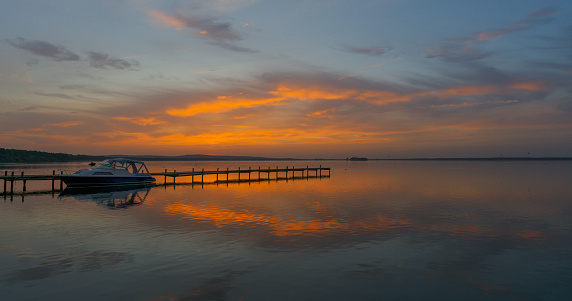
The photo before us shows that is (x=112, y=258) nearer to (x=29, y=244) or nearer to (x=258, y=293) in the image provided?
(x=29, y=244)

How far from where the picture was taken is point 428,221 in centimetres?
2070

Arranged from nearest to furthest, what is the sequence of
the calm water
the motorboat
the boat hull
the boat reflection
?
the calm water < the boat reflection < the boat hull < the motorboat

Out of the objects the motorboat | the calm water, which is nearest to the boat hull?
the motorboat

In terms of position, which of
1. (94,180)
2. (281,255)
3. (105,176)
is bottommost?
(281,255)

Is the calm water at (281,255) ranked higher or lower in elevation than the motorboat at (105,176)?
lower

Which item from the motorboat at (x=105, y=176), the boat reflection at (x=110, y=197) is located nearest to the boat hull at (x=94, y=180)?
the motorboat at (x=105, y=176)

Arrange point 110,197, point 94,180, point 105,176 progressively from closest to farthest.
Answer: point 110,197, point 94,180, point 105,176

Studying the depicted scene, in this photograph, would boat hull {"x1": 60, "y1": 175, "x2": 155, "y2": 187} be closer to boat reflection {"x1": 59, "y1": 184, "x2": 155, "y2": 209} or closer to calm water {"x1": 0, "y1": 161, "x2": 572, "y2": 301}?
boat reflection {"x1": 59, "y1": 184, "x2": 155, "y2": 209}

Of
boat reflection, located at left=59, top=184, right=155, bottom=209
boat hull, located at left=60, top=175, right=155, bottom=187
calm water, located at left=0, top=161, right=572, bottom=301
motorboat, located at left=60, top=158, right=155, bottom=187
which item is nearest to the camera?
calm water, located at left=0, top=161, right=572, bottom=301

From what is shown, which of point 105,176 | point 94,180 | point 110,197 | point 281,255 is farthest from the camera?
point 105,176

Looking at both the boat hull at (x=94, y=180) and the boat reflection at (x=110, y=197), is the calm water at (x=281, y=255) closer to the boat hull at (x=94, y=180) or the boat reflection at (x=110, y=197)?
the boat reflection at (x=110, y=197)

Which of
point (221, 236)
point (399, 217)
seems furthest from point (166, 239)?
point (399, 217)

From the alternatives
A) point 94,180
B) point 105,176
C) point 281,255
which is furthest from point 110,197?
point 281,255

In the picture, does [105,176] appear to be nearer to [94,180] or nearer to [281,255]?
[94,180]
